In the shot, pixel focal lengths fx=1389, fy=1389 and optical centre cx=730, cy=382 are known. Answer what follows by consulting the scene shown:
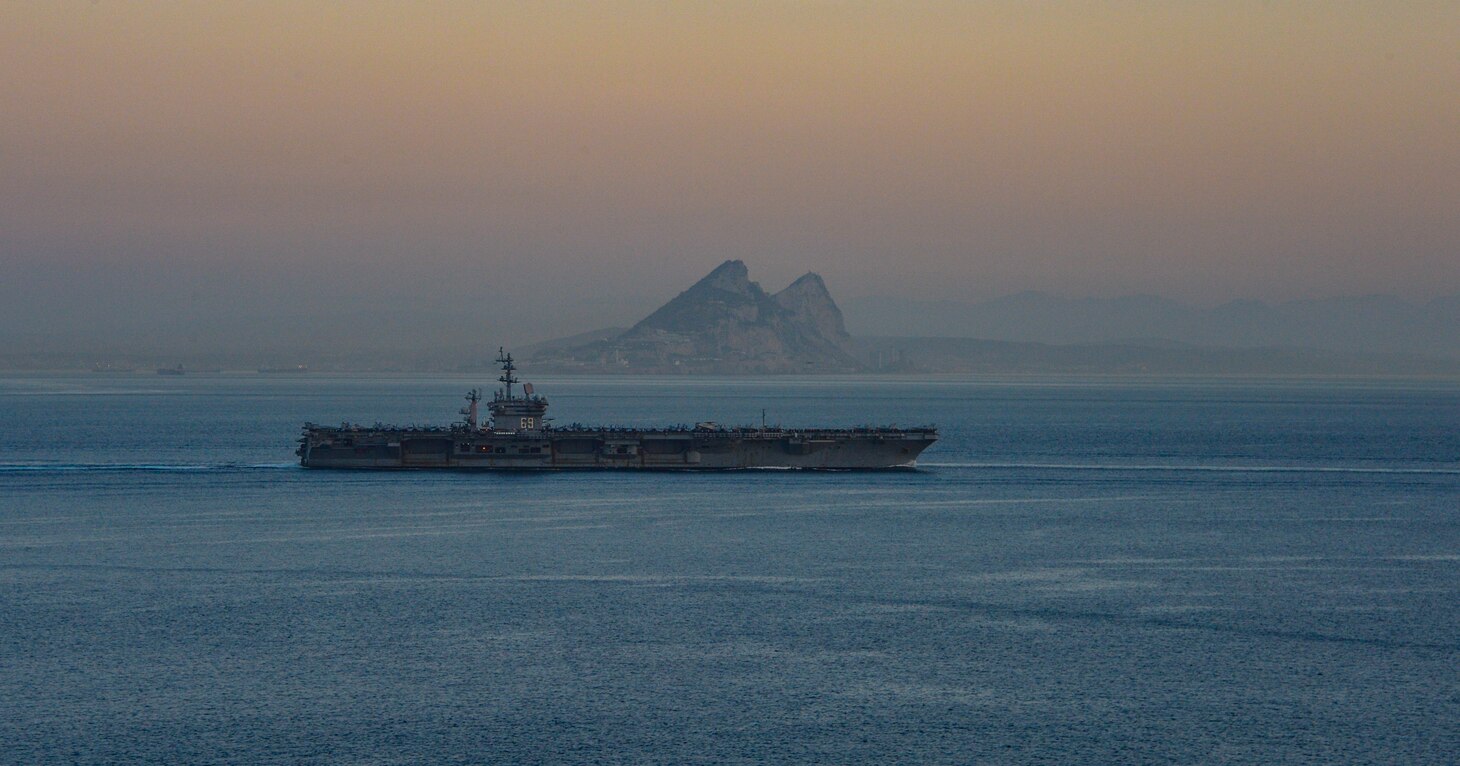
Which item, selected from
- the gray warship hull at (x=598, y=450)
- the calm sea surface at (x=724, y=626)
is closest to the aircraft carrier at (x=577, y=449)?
the gray warship hull at (x=598, y=450)

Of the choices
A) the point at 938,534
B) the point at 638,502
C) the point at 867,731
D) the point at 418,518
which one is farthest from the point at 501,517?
the point at 867,731

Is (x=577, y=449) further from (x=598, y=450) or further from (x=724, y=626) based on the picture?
Answer: (x=724, y=626)

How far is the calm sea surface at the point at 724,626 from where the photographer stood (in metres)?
36.8

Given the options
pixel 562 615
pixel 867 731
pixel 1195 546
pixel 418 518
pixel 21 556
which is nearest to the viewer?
pixel 867 731

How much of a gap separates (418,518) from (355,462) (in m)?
33.6

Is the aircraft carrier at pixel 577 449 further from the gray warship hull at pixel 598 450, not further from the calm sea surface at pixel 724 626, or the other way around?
the calm sea surface at pixel 724 626

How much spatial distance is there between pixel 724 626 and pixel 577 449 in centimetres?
6433

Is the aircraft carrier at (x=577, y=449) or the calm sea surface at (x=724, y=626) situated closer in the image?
the calm sea surface at (x=724, y=626)

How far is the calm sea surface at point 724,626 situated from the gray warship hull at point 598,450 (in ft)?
54.1

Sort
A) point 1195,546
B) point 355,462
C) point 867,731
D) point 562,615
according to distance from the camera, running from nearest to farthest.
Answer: point 867,731 → point 562,615 → point 1195,546 → point 355,462

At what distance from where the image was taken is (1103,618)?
51.0 metres

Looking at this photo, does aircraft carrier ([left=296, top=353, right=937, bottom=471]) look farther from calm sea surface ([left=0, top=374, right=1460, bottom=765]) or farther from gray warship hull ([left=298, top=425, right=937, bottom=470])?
calm sea surface ([left=0, top=374, right=1460, bottom=765])

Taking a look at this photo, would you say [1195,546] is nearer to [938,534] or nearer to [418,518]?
[938,534]

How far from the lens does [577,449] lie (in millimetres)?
112312
